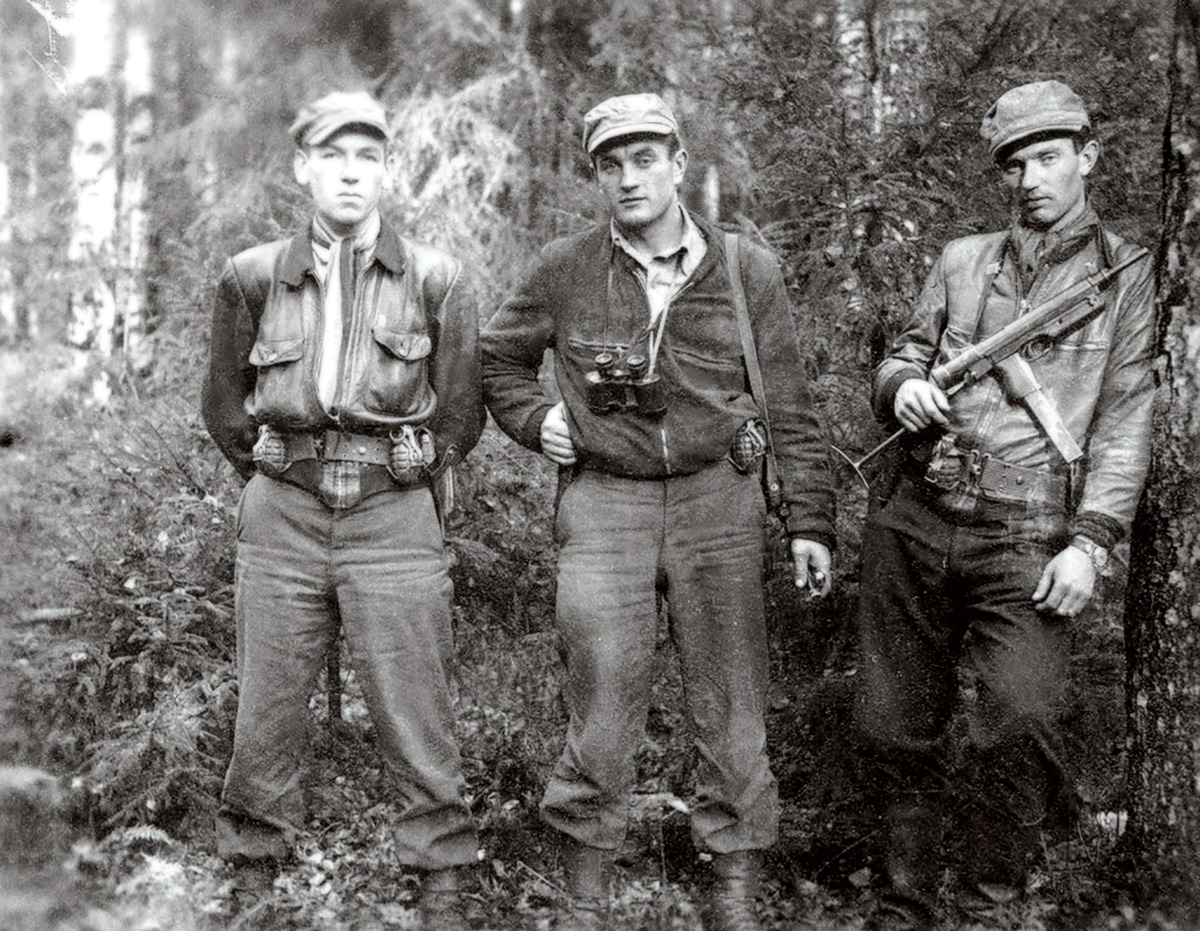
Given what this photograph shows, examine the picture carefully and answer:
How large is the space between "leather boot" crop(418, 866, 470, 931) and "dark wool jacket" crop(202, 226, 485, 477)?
1.42 meters

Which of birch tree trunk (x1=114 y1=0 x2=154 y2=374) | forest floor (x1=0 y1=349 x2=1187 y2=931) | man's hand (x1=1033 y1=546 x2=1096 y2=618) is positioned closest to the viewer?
man's hand (x1=1033 y1=546 x2=1096 y2=618)

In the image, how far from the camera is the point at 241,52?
862 cm

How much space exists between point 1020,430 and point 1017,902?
169cm

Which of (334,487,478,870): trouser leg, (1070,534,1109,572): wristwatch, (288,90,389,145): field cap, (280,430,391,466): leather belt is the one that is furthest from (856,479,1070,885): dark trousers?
(288,90,389,145): field cap

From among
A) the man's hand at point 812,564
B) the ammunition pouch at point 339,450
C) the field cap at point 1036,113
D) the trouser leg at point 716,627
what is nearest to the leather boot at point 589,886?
the trouser leg at point 716,627

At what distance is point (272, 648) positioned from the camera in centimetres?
416

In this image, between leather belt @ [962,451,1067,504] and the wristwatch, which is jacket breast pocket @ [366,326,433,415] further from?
the wristwatch

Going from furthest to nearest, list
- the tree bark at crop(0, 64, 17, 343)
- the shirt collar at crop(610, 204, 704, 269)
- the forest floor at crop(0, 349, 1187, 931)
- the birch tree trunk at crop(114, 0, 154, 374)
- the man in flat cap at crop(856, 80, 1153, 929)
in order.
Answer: the tree bark at crop(0, 64, 17, 343) → the birch tree trunk at crop(114, 0, 154, 374) → the forest floor at crop(0, 349, 1187, 931) → the shirt collar at crop(610, 204, 704, 269) → the man in flat cap at crop(856, 80, 1153, 929)

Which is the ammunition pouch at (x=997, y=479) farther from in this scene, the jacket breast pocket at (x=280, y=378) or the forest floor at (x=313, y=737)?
the jacket breast pocket at (x=280, y=378)

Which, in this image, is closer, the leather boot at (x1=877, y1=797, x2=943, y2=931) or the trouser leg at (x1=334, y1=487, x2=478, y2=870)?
the trouser leg at (x1=334, y1=487, x2=478, y2=870)

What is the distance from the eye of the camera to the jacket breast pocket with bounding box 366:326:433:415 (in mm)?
4195

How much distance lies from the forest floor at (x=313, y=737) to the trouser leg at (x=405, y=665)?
2.02ft

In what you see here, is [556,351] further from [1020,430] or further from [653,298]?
[1020,430]

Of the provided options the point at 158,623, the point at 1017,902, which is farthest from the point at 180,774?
the point at 1017,902
